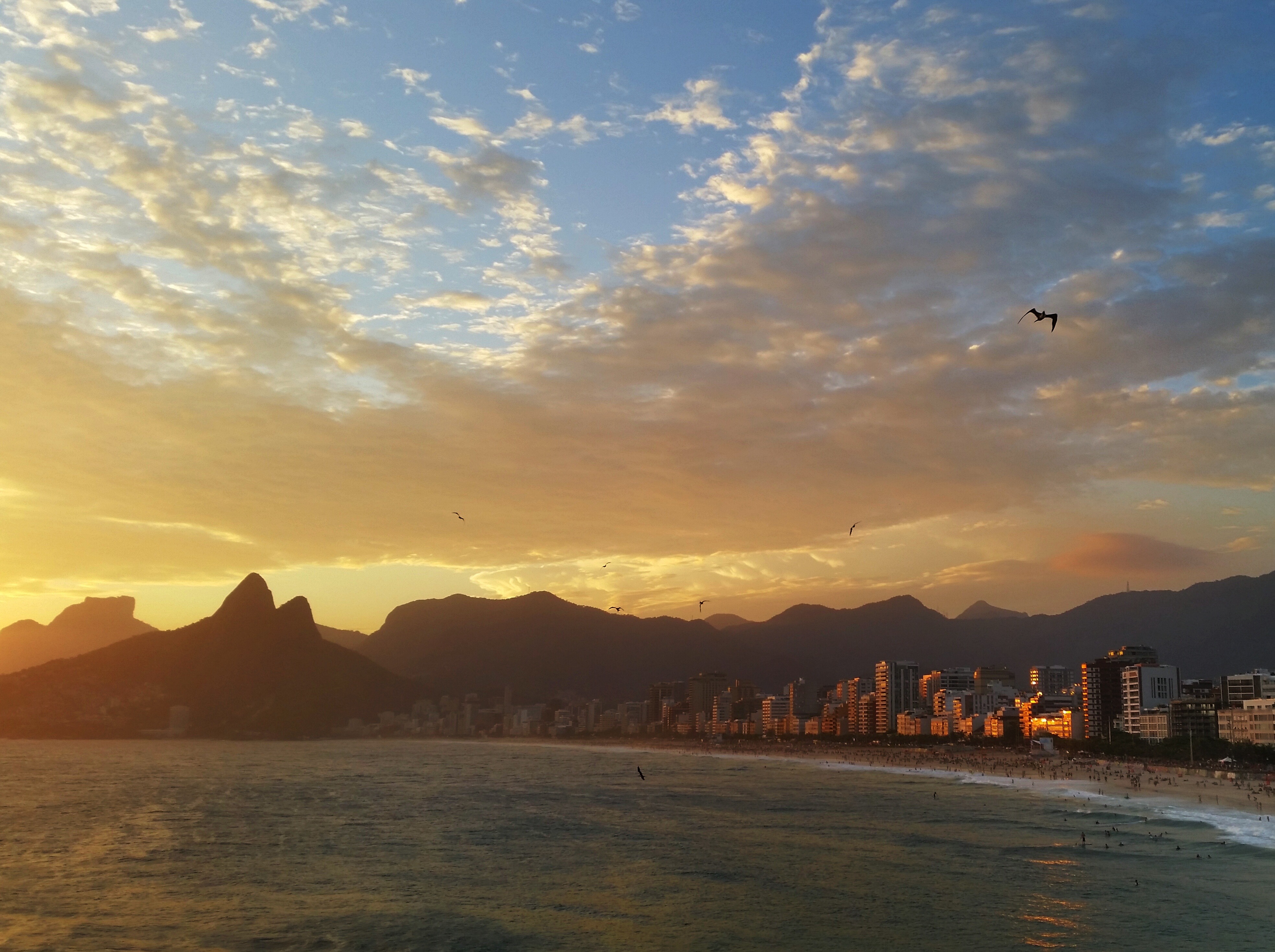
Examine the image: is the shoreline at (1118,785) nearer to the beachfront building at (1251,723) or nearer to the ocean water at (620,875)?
the ocean water at (620,875)

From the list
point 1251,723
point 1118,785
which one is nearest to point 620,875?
point 1118,785

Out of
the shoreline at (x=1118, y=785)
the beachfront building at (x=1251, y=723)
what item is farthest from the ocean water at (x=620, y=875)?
the beachfront building at (x=1251, y=723)

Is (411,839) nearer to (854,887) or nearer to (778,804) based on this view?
(854,887)

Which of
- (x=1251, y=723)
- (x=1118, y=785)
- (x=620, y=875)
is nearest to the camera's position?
(x=620, y=875)

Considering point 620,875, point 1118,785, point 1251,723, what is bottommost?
point 1118,785

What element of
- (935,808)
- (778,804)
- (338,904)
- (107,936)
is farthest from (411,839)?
(935,808)

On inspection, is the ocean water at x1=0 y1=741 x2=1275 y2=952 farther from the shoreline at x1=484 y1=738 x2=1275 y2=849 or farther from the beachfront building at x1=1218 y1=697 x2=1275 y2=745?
the beachfront building at x1=1218 y1=697 x2=1275 y2=745

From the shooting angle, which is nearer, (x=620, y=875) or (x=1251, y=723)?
(x=620, y=875)

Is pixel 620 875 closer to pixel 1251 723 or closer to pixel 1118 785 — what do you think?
pixel 1118 785
